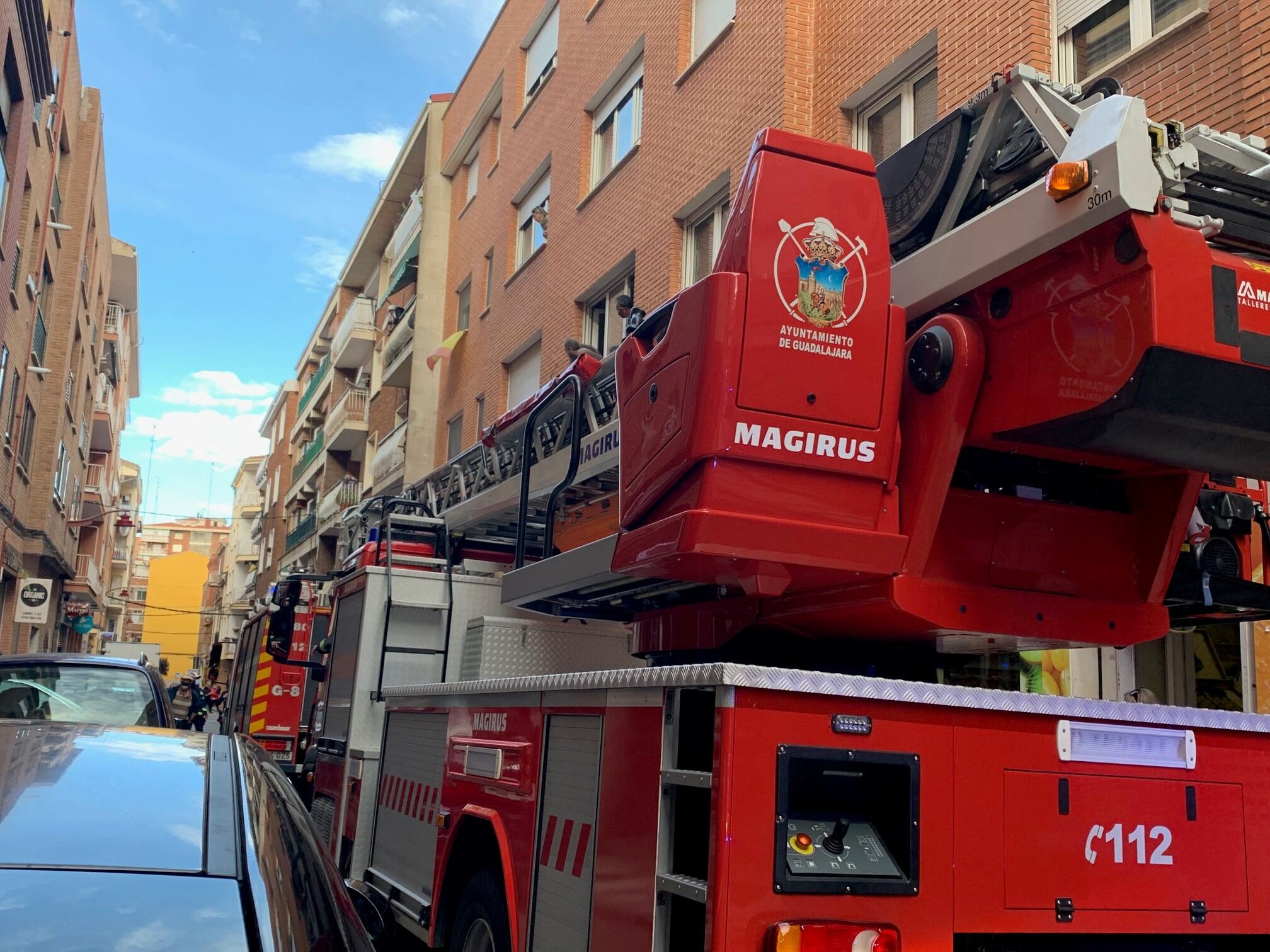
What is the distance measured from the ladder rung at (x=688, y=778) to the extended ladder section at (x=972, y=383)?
3.05ft

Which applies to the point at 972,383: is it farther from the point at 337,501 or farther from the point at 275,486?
the point at 275,486

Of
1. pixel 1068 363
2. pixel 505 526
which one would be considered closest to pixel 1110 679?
pixel 505 526

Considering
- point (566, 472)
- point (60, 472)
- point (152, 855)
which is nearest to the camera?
point (152, 855)

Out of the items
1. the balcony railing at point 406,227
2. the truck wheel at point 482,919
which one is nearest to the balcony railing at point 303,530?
the balcony railing at point 406,227

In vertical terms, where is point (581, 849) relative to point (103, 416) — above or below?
below

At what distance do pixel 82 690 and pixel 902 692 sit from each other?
254 inches

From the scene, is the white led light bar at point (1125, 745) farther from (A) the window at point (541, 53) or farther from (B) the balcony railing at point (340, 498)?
(B) the balcony railing at point (340, 498)

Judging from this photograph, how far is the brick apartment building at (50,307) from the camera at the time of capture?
19.0 m

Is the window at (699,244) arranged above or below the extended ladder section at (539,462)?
above

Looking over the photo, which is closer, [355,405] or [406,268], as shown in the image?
[406,268]

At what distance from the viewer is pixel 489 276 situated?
2255 centimetres

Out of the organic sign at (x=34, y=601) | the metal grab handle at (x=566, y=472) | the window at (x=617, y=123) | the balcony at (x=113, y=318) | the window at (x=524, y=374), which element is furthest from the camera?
the balcony at (x=113, y=318)

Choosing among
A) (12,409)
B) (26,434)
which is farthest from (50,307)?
(12,409)

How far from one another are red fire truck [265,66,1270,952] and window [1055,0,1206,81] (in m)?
4.31
